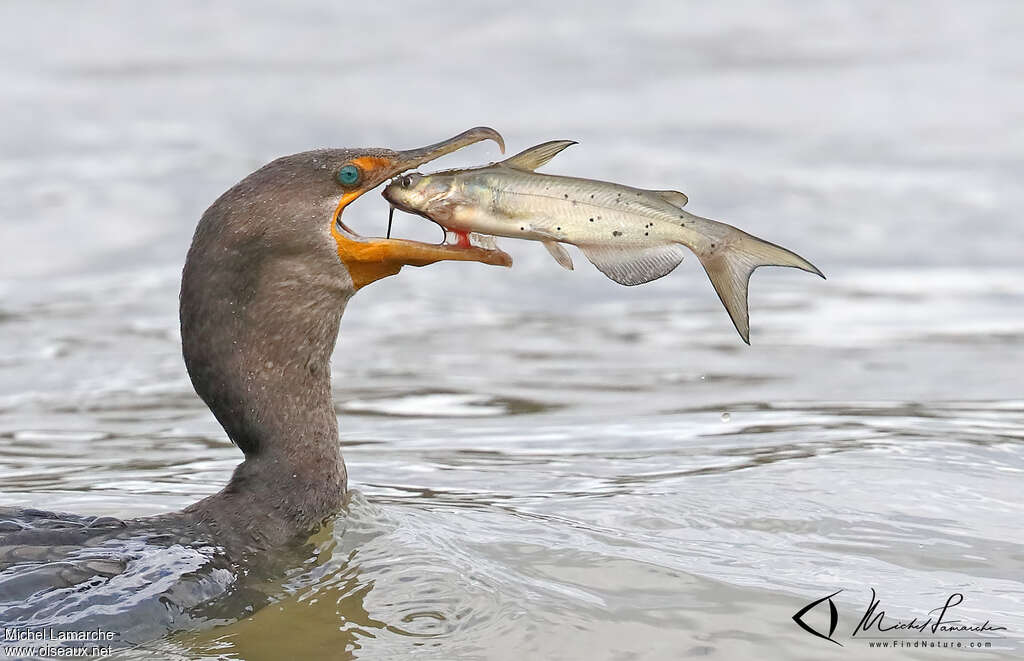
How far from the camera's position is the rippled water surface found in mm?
5340

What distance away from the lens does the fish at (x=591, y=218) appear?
493 cm

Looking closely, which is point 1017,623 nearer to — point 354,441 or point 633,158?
point 354,441

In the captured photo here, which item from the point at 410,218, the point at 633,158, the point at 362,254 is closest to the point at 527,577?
the point at 362,254

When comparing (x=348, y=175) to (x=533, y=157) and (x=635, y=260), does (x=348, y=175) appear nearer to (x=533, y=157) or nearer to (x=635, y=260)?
(x=533, y=157)

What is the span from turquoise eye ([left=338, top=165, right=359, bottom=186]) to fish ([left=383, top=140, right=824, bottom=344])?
500 millimetres

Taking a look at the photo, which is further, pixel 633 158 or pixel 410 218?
pixel 633 158

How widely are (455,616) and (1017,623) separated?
165 centimetres

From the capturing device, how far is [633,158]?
49.8 ft

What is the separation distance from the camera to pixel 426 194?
5.03 metres

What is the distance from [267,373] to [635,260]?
1353 millimetres
